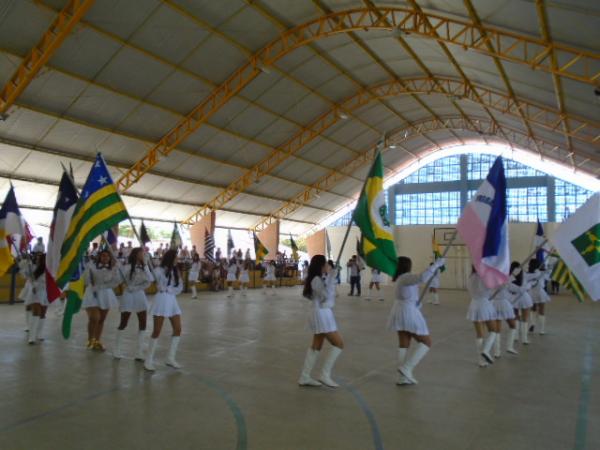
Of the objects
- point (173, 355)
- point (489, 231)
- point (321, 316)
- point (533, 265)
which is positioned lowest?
point (173, 355)

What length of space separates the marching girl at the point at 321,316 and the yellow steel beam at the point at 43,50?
38.0ft

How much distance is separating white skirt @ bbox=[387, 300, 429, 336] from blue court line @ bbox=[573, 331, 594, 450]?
182cm

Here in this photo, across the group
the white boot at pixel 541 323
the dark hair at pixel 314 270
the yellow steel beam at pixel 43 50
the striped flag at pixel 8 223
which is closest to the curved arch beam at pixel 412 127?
the white boot at pixel 541 323

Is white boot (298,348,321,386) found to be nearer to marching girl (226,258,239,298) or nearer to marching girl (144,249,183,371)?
marching girl (144,249,183,371)

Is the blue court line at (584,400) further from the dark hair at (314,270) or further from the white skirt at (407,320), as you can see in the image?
the dark hair at (314,270)

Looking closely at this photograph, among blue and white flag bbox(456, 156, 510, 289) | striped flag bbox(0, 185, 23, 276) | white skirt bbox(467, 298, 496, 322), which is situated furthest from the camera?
striped flag bbox(0, 185, 23, 276)

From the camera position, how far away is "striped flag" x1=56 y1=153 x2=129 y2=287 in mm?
6078

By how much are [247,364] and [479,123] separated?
84.6 feet

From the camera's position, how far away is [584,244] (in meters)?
5.94

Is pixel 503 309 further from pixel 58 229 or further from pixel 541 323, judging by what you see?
pixel 58 229

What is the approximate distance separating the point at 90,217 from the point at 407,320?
433cm

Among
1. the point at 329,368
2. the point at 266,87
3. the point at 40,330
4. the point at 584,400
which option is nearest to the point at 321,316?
the point at 329,368

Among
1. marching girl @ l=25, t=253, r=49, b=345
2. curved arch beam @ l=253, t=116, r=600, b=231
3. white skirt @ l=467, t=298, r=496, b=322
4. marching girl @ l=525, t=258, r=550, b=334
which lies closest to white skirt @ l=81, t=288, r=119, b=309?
marching girl @ l=25, t=253, r=49, b=345

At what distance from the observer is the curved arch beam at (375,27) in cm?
1309
